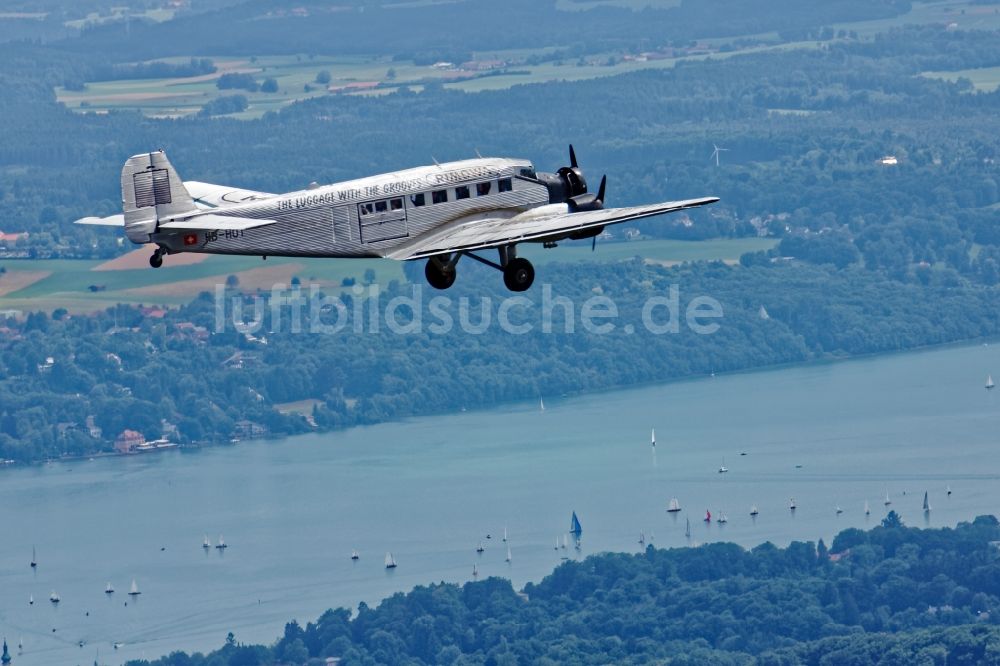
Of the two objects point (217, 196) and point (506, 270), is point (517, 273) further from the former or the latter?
point (217, 196)

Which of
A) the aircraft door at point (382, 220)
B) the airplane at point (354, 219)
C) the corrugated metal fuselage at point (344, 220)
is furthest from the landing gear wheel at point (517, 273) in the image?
the aircraft door at point (382, 220)

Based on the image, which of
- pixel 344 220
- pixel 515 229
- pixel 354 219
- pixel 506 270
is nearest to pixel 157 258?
pixel 344 220

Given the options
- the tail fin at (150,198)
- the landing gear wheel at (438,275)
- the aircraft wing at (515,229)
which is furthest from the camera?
the landing gear wheel at (438,275)

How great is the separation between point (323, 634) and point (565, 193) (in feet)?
437

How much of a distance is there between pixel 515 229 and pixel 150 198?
8.88m

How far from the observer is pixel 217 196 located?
6644 cm

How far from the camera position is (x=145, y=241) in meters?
63.0

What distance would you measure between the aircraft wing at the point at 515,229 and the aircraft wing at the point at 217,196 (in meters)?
4.48

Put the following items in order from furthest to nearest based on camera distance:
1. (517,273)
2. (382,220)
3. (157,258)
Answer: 1. (517,273)
2. (382,220)
3. (157,258)

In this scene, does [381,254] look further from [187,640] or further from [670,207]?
[187,640]

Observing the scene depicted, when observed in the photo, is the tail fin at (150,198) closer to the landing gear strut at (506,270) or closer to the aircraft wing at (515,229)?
the aircraft wing at (515,229)

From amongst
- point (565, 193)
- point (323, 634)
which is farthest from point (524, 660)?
point (565, 193)

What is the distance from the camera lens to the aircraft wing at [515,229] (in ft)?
202

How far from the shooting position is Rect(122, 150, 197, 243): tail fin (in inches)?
2490
